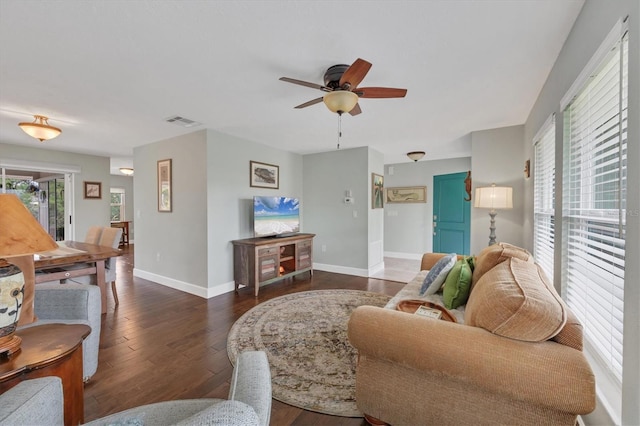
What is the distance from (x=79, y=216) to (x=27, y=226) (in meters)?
5.31

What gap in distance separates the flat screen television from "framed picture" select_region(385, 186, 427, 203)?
2849mm

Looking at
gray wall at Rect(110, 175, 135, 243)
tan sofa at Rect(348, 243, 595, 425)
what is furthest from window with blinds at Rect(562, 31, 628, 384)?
gray wall at Rect(110, 175, 135, 243)

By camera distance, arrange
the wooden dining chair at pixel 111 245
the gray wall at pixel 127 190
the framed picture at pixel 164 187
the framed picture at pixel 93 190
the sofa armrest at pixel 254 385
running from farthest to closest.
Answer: the gray wall at pixel 127 190, the framed picture at pixel 93 190, the framed picture at pixel 164 187, the wooden dining chair at pixel 111 245, the sofa armrest at pixel 254 385

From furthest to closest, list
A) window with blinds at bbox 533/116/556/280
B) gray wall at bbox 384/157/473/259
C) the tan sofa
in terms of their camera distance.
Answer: gray wall at bbox 384/157/473/259
window with blinds at bbox 533/116/556/280
the tan sofa

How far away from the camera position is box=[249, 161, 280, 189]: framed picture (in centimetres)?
451

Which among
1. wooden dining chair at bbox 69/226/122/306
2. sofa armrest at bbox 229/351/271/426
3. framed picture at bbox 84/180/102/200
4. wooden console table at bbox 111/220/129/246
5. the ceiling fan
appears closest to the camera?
sofa armrest at bbox 229/351/271/426

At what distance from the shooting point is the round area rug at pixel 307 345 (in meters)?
1.79

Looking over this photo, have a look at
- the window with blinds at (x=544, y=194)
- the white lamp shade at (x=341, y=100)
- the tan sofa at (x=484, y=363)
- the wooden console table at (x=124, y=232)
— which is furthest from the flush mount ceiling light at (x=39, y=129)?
the wooden console table at (x=124, y=232)

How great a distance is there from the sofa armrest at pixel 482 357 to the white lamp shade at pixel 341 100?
57.9 inches

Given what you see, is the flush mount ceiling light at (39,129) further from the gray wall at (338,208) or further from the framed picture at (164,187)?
the gray wall at (338,208)

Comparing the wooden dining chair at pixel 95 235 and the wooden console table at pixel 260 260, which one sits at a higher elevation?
the wooden dining chair at pixel 95 235

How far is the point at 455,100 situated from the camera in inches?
108

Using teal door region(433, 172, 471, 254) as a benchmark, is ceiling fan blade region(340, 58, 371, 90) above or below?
above

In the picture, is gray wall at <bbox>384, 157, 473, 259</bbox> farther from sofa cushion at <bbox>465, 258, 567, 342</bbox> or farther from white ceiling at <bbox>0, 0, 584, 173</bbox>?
sofa cushion at <bbox>465, 258, 567, 342</bbox>
